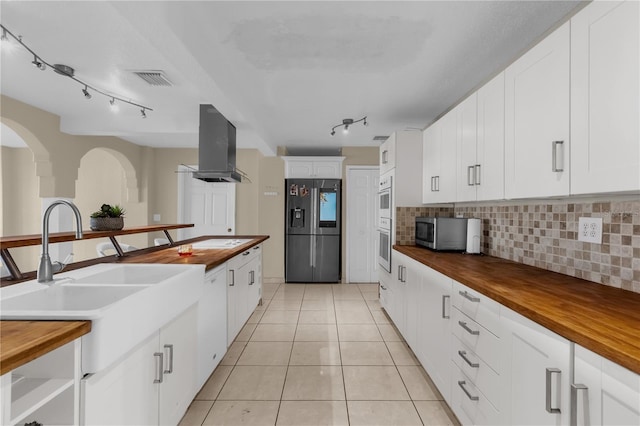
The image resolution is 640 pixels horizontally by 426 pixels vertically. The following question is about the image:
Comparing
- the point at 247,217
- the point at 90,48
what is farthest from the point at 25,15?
the point at 247,217

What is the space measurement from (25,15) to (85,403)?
241cm

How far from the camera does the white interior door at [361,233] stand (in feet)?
19.3

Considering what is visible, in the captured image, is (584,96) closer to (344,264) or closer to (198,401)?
(198,401)

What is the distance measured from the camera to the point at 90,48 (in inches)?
100

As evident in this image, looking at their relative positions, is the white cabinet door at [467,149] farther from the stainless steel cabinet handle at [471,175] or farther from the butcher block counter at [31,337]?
the butcher block counter at [31,337]

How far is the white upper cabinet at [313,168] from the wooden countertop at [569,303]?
3.76 m

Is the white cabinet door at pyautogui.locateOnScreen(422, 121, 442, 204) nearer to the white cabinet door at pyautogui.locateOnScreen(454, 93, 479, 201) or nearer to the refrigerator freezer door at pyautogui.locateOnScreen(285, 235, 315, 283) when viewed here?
the white cabinet door at pyautogui.locateOnScreen(454, 93, 479, 201)

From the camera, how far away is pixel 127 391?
1.33 metres

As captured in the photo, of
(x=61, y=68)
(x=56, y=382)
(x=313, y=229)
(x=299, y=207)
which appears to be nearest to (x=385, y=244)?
(x=313, y=229)

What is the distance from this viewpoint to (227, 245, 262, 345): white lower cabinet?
2.91 m

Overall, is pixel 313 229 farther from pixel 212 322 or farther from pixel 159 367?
pixel 159 367

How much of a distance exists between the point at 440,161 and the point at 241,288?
2.28 meters

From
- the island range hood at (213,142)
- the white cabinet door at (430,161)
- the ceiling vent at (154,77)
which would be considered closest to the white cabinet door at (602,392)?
the white cabinet door at (430,161)

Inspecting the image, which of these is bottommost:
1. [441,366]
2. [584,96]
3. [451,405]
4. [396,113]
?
[451,405]
